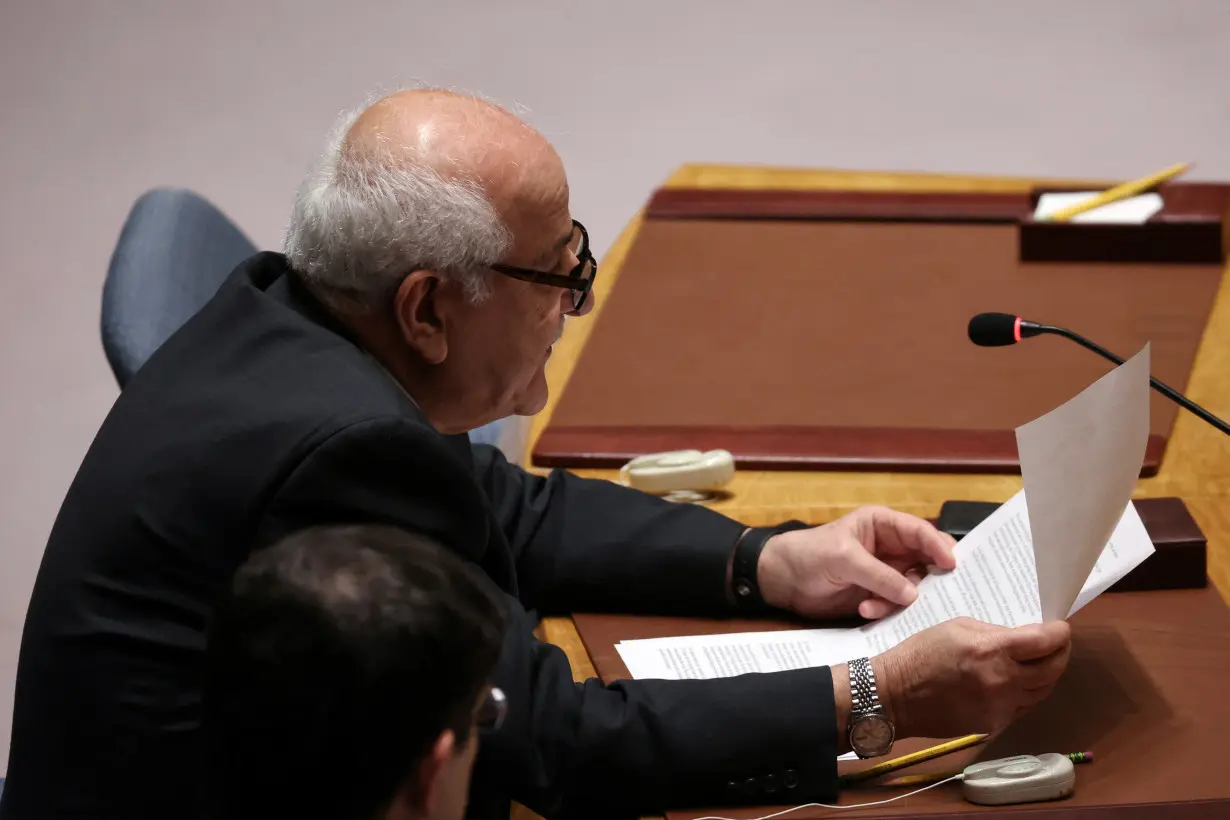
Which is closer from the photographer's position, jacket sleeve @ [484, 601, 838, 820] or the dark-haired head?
the dark-haired head

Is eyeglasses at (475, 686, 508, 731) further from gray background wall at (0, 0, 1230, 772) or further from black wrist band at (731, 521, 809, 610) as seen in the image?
gray background wall at (0, 0, 1230, 772)

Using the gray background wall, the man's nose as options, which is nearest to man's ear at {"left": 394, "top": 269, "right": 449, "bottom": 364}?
the man's nose

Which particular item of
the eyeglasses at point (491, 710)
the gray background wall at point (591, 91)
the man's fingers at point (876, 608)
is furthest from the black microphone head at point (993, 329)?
the gray background wall at point (591, 91)

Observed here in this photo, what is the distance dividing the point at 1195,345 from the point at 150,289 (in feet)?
4.35

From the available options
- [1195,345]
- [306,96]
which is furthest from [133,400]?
[306,96]

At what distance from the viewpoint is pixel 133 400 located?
1.35m

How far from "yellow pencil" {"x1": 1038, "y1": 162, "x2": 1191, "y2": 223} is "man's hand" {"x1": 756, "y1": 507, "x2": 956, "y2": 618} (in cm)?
95

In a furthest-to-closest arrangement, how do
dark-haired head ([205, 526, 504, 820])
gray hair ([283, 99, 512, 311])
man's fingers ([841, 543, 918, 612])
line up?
1. man's fingers ([841, 543, 918, 612])
2. gray hair ([283, 99, 512, 311])
3. dark-haired head ([205, 526, 504, 820])

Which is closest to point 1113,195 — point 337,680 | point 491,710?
point 491,710

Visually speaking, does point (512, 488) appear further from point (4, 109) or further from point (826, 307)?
point (4, 109)

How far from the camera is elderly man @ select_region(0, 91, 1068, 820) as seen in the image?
1248mm

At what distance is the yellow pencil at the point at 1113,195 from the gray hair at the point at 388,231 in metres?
1.20

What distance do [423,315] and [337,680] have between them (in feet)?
1.97

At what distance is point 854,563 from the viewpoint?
58.7 inches
